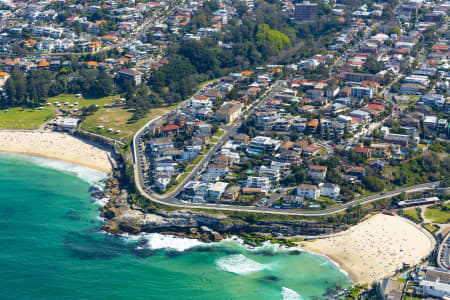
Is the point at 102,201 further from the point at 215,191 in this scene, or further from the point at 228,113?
the point at 228,113

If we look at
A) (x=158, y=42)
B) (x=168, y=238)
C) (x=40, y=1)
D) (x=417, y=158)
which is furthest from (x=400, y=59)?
(x=40, y=1)

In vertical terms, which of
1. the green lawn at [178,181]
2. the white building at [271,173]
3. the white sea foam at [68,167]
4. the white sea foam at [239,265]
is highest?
the white building at [271,173]

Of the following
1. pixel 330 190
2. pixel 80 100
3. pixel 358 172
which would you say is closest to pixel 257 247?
pixel 330 190

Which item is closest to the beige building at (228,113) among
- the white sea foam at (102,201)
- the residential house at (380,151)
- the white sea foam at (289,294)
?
the residential house at (380,151)

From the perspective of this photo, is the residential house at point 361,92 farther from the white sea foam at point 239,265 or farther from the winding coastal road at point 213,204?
the white sea foam at point 239,265

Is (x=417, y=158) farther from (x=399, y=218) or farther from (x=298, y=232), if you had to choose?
(x=298, y=232)

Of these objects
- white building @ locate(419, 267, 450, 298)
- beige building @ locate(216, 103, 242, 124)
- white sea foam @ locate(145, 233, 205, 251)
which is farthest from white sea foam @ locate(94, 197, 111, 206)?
white building @ locate(419, 267, 450, 298)
